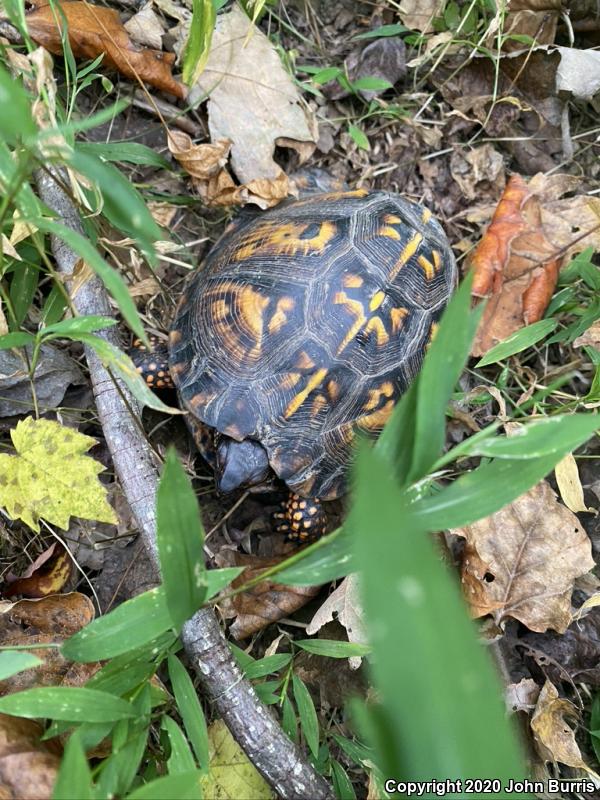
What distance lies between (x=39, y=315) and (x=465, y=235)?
66.7 inches

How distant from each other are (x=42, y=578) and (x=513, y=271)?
1.97m

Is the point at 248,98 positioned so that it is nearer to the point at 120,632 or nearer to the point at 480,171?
the point at 480,171

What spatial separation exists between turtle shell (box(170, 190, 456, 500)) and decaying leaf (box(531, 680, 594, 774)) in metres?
0.89

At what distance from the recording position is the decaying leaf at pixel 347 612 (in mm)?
1729

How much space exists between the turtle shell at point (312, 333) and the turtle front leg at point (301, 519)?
2.0 inches

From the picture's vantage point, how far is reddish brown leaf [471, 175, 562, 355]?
88.4 inches

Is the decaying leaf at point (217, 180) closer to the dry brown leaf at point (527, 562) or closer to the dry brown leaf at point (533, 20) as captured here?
the dry brown leaf at point (533, 20)

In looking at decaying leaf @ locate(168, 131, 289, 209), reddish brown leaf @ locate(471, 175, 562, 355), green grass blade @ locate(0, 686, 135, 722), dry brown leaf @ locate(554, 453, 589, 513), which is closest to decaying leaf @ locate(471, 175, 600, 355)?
reddish brown leaf @ locate(471, 175, 562, 355)

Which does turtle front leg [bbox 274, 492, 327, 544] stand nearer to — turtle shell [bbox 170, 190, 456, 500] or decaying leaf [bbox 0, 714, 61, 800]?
turtle shell [bbox 170, 190, 456, 500]

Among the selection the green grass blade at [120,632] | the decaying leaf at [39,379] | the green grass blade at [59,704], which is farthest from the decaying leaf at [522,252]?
the green grass blade at [59,704]

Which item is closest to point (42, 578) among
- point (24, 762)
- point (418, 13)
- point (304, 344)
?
point (24, 762)

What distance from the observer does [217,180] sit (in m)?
2.22

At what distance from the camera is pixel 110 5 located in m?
2.23

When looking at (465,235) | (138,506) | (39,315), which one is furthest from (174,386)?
(465,235)
